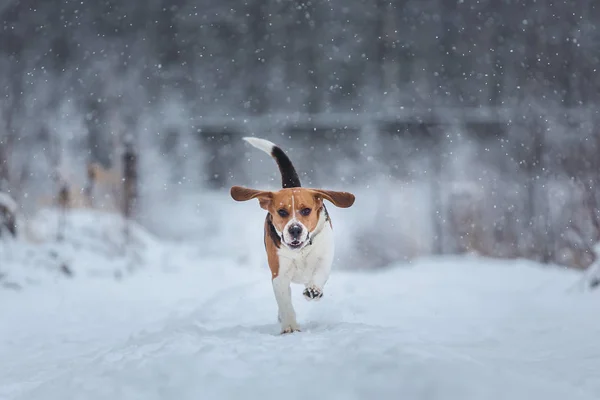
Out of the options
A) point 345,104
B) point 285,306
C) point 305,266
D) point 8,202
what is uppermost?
point 345,104

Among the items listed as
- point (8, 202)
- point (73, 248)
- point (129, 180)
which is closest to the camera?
point (8, 202)

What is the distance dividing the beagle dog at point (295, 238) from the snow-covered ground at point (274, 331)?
200mm

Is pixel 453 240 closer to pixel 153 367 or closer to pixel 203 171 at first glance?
pixel 203 171

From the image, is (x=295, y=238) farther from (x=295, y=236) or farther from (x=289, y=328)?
(x=289, y=328)

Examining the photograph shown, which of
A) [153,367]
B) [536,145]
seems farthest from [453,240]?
[153,367]

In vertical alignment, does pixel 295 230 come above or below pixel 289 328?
above

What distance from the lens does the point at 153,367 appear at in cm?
213

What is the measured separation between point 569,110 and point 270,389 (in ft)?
19.0

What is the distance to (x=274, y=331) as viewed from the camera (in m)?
3.14

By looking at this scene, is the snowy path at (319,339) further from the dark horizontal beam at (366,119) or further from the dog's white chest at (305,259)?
the dark horizontal beam at (366,119)

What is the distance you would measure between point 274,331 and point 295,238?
21.7 inches

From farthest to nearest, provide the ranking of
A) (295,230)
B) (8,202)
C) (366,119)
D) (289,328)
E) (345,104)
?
1. (366,119)
2. (345,104)
3. (8,202)
4. (289,328)
5. (295,230)

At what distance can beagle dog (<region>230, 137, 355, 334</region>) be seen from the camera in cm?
294

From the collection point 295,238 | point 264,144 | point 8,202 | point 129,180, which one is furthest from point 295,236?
point 129,180
